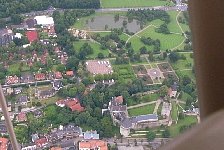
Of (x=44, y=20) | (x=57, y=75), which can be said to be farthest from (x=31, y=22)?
(x=57, y=75)

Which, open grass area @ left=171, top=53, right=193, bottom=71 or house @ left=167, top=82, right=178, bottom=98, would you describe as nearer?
open grass area @ left=171, top=53, right=193, bottom=71

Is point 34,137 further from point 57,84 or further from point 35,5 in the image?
point 35,5

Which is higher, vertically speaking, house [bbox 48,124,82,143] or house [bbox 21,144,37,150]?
house [bbox 48,124,82,143]

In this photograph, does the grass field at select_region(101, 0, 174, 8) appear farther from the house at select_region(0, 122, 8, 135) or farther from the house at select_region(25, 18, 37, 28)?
the house at select_region(0, 122, 8, 135)

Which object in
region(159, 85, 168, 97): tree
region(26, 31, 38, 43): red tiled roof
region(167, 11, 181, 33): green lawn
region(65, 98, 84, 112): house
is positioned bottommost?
region(65, 98, 84, 112): house

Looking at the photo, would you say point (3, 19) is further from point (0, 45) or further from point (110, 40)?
point (110, 40)

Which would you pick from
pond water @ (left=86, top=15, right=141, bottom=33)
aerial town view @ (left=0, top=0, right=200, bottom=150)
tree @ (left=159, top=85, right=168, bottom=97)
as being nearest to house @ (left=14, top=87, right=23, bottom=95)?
aerial town view @ (left=0, top=0, right=200, bottom=150)

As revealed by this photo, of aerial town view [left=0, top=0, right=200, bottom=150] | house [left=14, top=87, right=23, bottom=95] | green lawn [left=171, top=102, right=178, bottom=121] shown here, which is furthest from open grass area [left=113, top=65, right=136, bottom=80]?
house [left=14, top=87, right=23, bottom=95]

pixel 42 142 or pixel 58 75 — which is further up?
pixel 58 75
